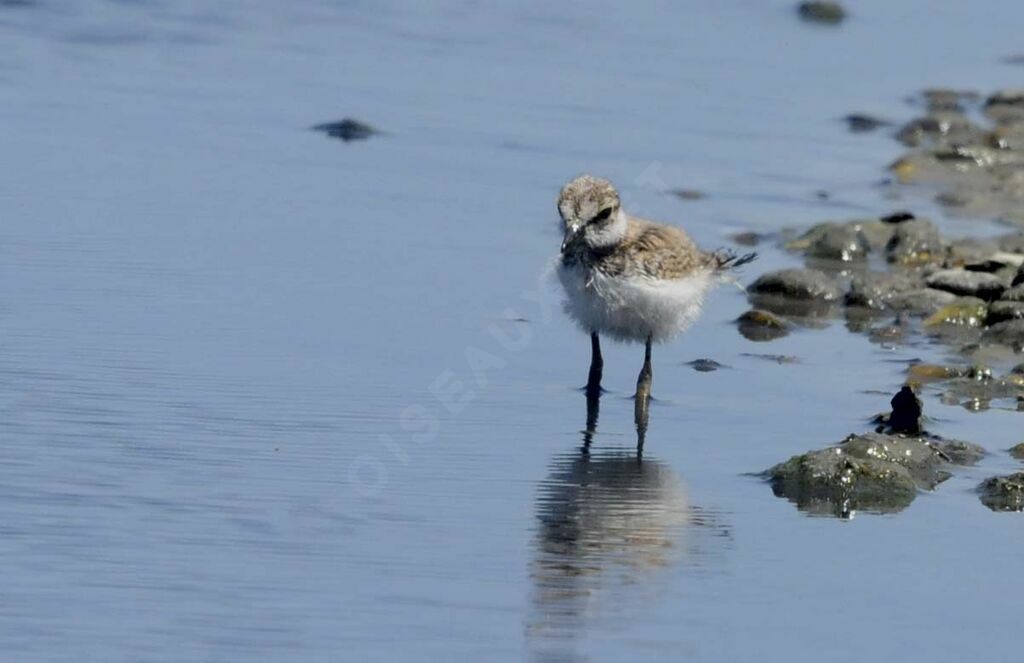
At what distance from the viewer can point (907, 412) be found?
8.45 meters

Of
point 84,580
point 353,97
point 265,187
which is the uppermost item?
point 353,97

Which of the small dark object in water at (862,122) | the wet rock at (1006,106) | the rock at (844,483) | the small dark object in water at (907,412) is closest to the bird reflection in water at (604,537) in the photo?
the rock at (844,483)

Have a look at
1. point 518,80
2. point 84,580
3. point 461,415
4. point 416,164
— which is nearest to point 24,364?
point 461,415

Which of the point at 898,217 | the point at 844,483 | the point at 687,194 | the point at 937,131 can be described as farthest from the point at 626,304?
the point at 937,131

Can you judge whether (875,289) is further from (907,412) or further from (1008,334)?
(907,412)

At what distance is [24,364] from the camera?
27.6ft

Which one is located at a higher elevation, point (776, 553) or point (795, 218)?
point (795, 218)

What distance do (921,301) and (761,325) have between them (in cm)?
114

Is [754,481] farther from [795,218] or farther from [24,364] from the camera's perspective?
[795,218]

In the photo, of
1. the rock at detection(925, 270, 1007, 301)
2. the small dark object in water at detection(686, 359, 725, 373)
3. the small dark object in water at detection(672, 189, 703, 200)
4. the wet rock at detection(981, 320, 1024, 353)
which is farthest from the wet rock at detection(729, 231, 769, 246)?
the small dark object in water at detection(686, 359, 725, 373)

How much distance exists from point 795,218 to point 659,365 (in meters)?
3.78

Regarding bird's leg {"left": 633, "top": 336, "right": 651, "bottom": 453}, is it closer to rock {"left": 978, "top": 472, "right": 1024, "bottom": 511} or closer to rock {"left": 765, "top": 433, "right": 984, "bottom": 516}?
rock {"left": 765, "top": 433, "right": 984, "bottom": 516}

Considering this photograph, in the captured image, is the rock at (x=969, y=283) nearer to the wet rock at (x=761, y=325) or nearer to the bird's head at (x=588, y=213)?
the wet rock at (x=761, y=325)

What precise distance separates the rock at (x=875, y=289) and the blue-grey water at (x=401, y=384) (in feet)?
2.28
